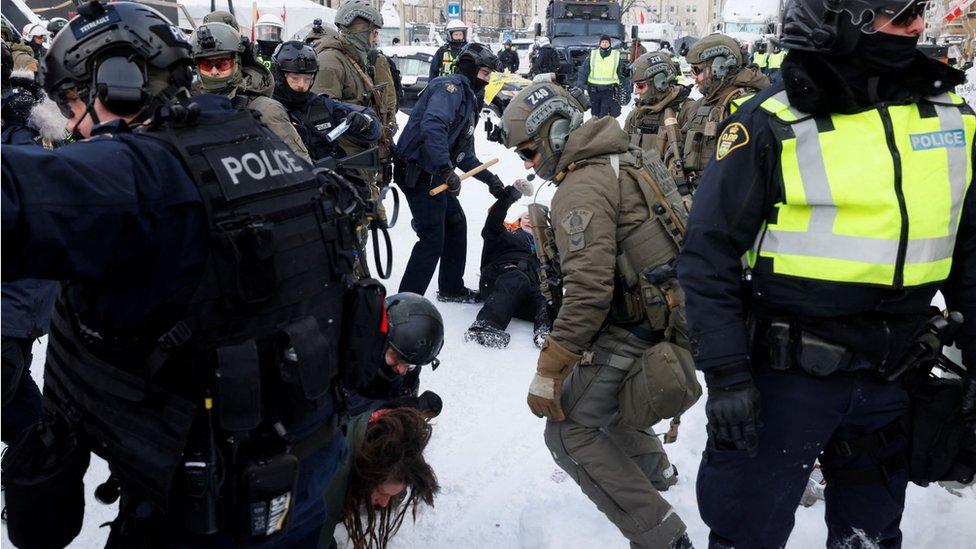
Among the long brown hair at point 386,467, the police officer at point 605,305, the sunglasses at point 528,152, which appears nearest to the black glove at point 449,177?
the sunglasses at point 528,152

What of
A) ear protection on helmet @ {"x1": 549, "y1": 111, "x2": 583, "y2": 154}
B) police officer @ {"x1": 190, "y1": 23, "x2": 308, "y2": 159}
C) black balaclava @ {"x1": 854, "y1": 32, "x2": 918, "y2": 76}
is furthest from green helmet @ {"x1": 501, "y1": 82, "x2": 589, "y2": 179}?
police officer @ {"x1": 190, "y1": 23, "x2": 308, "y2": 159}

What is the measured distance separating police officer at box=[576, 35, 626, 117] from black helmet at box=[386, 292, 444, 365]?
1414 centimetres

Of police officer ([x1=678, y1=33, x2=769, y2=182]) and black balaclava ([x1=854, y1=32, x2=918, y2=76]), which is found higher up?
black balaclava ([x1=854, y1=32, x2=918, y2=76])

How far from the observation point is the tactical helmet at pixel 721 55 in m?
6.29

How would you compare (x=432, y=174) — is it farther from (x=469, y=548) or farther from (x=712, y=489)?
(x=712, y=489)

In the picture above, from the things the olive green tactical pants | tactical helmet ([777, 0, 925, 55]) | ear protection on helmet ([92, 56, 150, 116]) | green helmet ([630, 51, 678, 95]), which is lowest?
the olive green tactical pants

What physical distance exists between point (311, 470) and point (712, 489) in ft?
3.77

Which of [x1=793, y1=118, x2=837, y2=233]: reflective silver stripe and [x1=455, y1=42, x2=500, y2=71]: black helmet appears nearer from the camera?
[x1=793, y1=118, x2=837, y2=233]: reflective silver stripe

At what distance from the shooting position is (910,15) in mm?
2119

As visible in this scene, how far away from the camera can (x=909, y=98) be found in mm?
2160

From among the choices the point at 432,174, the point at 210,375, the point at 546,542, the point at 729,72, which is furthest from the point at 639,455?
the point at 729,72

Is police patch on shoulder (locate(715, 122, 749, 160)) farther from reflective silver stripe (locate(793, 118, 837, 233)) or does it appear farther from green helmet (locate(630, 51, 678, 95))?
green helmet (locate(630, 51, 678, 95))

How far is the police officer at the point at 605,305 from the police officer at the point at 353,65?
315cm

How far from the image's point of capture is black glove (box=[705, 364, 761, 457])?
213 centimetres
